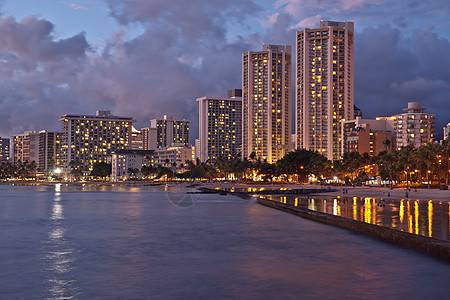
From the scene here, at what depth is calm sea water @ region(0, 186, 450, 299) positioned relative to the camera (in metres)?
21.0

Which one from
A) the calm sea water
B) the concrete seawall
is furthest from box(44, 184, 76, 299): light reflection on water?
the concrete seawall

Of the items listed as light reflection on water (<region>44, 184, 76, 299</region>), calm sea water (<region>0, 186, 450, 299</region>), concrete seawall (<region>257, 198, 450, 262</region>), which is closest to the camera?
calm sea water (<region>0, 186, 450, 299</region>)

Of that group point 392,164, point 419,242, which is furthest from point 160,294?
point 392,164

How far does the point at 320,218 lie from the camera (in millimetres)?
51125

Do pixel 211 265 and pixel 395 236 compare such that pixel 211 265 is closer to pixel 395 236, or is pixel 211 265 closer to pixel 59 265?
pixel 59 265

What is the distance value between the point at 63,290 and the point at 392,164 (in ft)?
436

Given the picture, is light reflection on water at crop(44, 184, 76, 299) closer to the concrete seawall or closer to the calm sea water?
the calm sea water

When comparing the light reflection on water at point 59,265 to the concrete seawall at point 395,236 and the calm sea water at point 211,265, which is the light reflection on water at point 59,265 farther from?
the concrete seawall at point 395,236

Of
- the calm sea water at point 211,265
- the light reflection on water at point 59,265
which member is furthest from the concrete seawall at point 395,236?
the light reflection on water at point 59,265

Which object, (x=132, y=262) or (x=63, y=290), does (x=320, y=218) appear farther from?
(x=63, y=290)

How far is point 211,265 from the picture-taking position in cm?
2723

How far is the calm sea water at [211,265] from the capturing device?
21000 mm

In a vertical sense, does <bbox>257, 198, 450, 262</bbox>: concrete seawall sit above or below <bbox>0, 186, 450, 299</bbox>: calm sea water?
above

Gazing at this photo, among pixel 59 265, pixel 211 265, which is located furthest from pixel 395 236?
pixel 59 265
